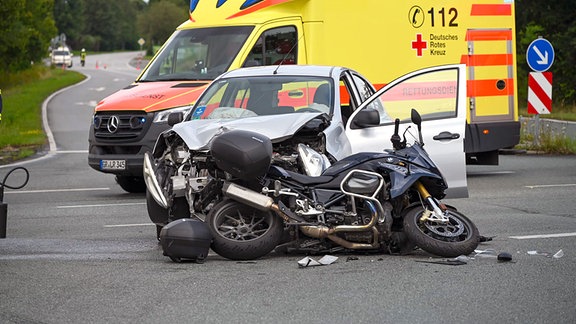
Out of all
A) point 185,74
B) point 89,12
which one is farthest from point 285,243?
point 89,12

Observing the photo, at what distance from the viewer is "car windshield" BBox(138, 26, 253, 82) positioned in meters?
16.7

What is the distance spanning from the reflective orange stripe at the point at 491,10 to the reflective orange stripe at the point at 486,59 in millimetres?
621

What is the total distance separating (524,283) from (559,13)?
34765mm

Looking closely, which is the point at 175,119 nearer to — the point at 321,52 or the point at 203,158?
the point at 203,158

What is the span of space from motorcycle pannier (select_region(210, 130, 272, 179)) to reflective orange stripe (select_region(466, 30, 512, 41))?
9.14 metres

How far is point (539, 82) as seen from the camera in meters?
23.3

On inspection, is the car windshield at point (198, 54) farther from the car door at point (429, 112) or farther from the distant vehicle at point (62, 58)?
the distant vehicle at point (62, 58)

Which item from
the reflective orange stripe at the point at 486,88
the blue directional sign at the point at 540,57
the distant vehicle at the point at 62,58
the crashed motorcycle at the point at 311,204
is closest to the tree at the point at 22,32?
the blue directional sign at the point at 540,57

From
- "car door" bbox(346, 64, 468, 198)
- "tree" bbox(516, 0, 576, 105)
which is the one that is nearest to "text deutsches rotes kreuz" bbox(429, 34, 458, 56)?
"car door" bbox(346, 64, 468, 198)

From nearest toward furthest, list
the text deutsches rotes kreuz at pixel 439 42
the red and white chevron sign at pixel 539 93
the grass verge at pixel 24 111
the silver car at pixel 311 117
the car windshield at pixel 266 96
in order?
the silver car at pixel 311 117 < the car windshield at pixel 266 96 < the text deutsches rotes kreuz at pixel 439 42 < the red and white chevron sign at pixel 539 93 < the grass verge at pixel 24 111

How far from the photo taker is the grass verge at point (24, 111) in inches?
1038

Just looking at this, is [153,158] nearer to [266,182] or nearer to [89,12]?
[266,182]

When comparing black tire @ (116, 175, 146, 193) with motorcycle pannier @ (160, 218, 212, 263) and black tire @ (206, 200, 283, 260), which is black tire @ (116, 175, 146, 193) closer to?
black tire @ (206, 200, 283, 260)

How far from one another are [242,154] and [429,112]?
3780 mm
